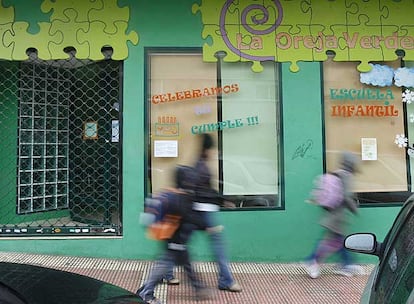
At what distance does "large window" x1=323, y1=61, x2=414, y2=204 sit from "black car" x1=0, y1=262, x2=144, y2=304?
483cm

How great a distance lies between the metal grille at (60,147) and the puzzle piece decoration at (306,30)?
5.31 feet

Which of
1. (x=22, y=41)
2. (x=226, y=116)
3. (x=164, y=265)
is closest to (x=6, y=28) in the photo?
(x=22, y=41)

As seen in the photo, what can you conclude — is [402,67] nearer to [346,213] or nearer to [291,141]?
[291,141]

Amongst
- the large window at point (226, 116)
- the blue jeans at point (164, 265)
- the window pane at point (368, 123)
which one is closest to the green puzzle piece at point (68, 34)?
the large window at point (226, 116)

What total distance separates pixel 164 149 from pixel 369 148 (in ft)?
10.0

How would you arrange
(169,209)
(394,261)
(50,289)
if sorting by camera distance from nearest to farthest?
(394,261) → (50,289) → (169,209)

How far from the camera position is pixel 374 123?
6715mm

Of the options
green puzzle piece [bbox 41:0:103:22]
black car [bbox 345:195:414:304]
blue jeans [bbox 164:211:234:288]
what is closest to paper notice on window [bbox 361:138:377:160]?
blue jeans [bbox 164:211:234:288]

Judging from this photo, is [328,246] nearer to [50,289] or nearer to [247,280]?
[247,280]

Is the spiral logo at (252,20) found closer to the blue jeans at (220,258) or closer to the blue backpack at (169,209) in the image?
the blue backpack at (169,209)

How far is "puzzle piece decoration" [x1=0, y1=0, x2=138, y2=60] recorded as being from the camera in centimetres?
638

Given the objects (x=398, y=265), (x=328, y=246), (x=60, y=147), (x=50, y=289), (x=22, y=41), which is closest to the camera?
(x=398, y=265)

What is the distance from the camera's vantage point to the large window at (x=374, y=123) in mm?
6668

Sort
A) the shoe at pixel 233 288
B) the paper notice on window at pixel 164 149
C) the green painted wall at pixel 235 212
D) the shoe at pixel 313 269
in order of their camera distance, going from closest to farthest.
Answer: the shoe at pixel 233 288
the shoe at pixel 313 269
the green painted wall at pixel 235 212
the paper notice on window at pixel 164 149
